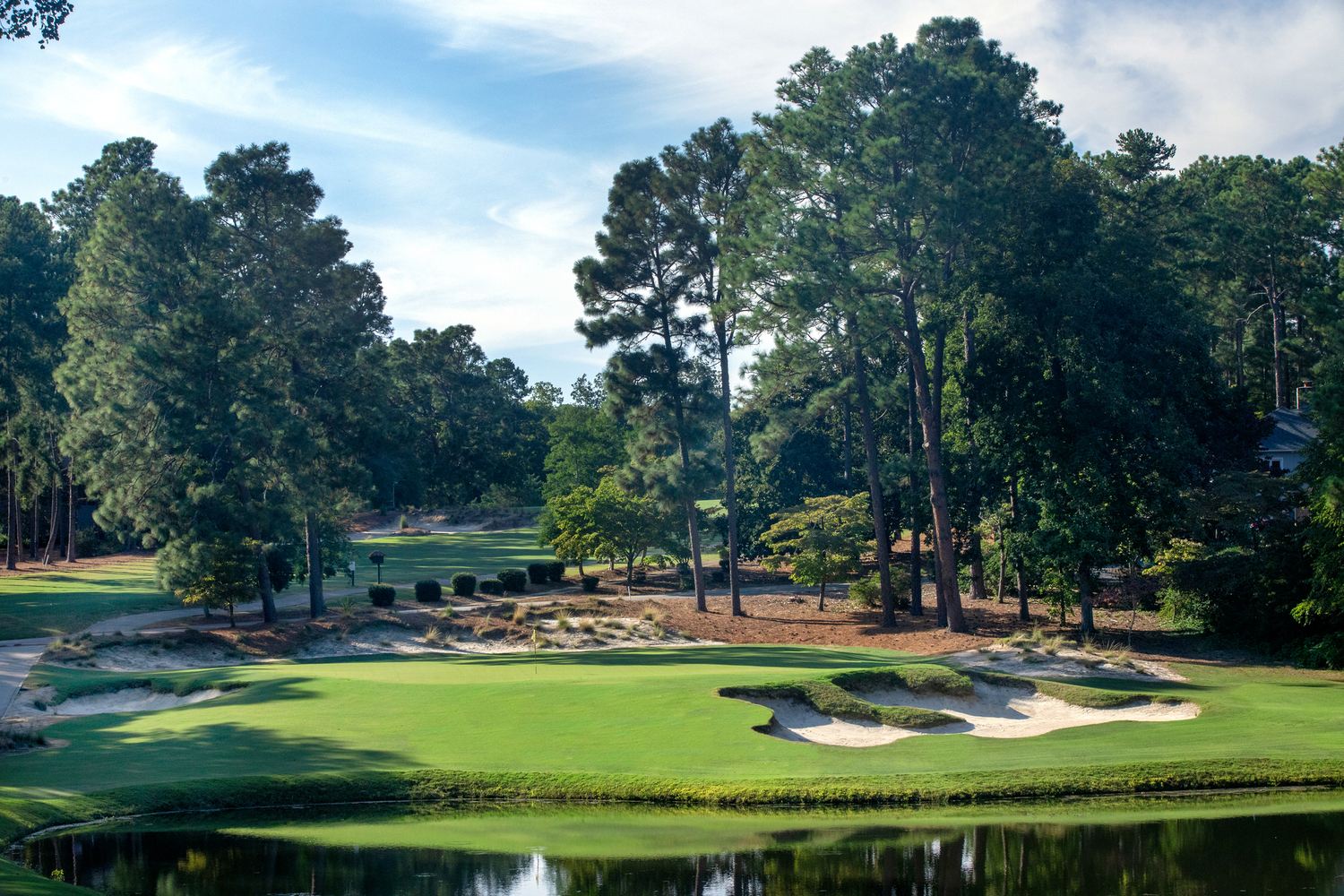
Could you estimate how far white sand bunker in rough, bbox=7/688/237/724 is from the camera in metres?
22.1

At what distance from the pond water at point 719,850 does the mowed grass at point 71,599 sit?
2555 centimetres

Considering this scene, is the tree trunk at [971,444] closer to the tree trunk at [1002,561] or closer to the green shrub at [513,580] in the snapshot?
the tree trunk at [1002,561]

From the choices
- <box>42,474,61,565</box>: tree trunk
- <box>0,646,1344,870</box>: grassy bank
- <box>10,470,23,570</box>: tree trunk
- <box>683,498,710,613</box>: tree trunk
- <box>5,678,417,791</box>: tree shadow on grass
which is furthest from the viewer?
<box>42,474,61,565</box>: tree trunk

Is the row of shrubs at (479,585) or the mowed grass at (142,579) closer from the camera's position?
the mowed grass at (142,579)

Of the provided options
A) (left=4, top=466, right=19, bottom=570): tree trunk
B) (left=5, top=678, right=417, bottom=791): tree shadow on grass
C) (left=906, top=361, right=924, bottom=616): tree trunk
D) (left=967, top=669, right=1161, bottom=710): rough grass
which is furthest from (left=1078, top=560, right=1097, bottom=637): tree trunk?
(left=4, top=466, right=19, bottom=570): tree trunk

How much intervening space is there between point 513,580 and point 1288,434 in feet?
144

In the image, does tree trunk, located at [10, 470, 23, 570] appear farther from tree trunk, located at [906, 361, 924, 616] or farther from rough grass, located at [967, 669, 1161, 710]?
rough grass, located at [967, 669, 1161, 710]

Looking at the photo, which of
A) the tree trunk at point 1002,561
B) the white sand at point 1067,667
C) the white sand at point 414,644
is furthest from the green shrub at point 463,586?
the white sand at point 1067,667

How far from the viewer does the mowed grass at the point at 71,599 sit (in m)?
35.8

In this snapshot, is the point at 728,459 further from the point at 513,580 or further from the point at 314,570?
the point at 314,570

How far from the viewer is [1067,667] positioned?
23.9 meters

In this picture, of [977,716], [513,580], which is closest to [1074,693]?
[977,716]

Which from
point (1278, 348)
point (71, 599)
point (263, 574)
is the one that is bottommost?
point (71, 599)

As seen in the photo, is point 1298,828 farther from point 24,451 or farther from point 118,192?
point 24,451
